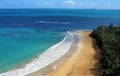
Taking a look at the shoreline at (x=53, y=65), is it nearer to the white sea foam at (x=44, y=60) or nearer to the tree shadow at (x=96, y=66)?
the white sea foam at (x=44, y=60)

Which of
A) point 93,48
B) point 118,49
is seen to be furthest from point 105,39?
point 118,49

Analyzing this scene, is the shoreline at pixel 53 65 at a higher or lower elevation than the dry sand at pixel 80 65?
lower

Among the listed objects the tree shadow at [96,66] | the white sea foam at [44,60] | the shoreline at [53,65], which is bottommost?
the shoreline at [53,65]

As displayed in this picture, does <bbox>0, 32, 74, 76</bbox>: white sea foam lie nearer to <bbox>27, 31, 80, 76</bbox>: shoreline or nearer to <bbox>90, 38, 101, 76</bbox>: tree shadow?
<bbox>27, 31, 80, 76</bbox>: shoreline

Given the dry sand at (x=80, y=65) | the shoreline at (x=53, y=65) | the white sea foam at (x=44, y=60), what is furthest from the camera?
the white sea foam at (x=44, y=60)

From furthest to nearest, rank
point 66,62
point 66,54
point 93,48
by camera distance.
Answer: point 93,48 → point 66,54 → point 66,62

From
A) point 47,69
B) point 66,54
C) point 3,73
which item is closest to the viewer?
point 3,73

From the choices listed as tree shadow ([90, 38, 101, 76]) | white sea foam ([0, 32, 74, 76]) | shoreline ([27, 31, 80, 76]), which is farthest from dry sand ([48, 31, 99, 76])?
white sea foam ([0, 32, 74, 76])

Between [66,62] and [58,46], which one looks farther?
[58,46]

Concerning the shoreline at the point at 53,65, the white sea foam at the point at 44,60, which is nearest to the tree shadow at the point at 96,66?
the shoreline at the point at 53,65

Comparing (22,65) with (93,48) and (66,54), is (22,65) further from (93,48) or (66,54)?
(93,48)

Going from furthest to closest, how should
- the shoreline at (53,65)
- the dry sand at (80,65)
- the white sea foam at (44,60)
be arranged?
the white sea foam at (44,60)
the shoreline at (53,65)
the dry sand at (80,65)
